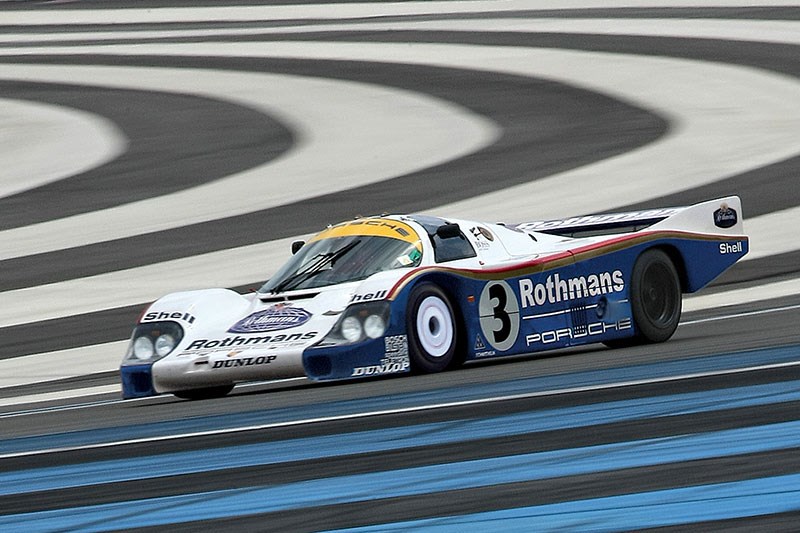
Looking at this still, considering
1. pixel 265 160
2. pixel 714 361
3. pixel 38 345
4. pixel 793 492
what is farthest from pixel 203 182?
pixel 793 492

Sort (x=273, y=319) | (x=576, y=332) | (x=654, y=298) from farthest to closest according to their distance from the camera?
(x=654, y=298)
(x=576, y=332)
(x=273, y=319)

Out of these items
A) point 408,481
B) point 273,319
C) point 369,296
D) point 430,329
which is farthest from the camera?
point 273,319

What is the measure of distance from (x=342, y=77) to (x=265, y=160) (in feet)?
20.6

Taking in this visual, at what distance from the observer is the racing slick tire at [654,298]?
10.9 metres

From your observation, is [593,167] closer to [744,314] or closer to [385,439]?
[744,314]

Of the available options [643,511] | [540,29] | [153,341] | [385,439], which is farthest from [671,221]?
[540,29]

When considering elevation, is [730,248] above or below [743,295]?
above

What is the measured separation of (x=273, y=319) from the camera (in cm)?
995

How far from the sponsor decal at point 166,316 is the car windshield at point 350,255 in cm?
53

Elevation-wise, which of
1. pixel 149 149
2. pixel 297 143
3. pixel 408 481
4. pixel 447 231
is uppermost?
pixel 149 149

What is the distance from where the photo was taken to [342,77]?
1035 inches

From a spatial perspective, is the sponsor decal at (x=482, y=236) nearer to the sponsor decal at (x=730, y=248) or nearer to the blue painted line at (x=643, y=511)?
the sponsor decal at (x=730, y=248)

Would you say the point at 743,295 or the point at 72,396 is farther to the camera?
the point at 743,295

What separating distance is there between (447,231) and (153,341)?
6.15ft
